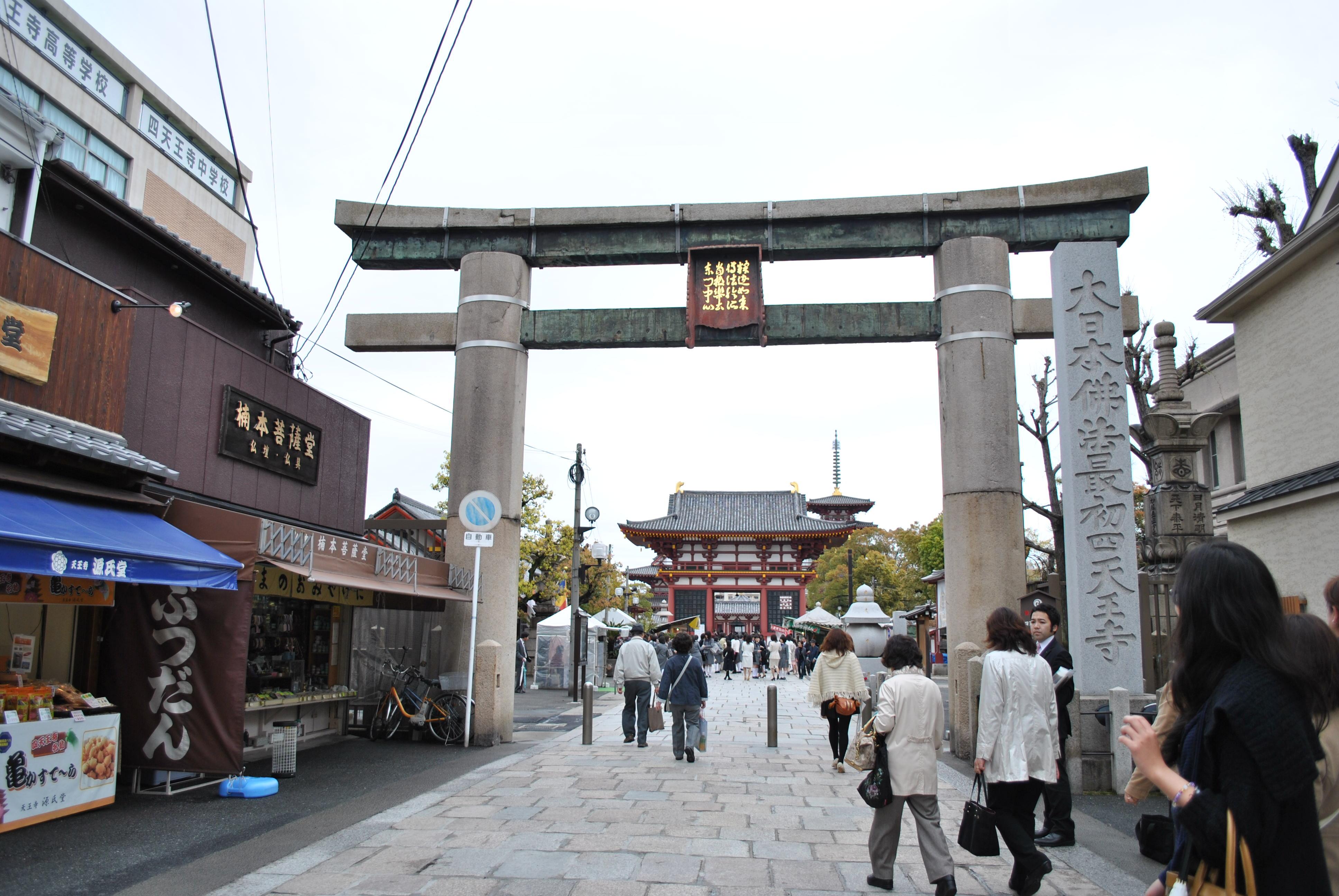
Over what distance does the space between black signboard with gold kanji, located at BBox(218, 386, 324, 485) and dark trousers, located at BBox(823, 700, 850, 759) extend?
24.1 feet

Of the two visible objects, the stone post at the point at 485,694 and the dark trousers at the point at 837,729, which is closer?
the dark trousers at the point at 837,729

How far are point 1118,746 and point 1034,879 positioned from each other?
3852 mm

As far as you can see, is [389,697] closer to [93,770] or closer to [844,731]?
[93,770]

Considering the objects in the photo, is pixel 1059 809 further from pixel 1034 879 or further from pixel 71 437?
pixel 71 437

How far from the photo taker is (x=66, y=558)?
5.87 m

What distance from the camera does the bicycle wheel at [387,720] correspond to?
11.8 metres

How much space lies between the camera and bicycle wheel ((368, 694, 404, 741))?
1176 centimetres

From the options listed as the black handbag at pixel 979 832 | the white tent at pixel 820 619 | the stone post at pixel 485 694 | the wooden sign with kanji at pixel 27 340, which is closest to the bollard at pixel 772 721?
the stone post at pixel 485 694

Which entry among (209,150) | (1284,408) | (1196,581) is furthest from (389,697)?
(209,150)

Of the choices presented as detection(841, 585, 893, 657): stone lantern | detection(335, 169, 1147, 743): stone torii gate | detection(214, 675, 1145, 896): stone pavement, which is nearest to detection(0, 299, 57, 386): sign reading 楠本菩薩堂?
detection(214, 675, 1145, 896): stone pavement

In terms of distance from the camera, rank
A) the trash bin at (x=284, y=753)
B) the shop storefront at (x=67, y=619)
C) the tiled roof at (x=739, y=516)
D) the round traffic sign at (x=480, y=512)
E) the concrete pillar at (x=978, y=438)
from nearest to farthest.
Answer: the shop storefront at (x=67, y=619) → the trash bin at (x=284, y=753) → the concrete pillar at (x=978, y=438) → the round traffic sign at (x=480, y=512) → the tiled roof at (x=739, y=516)

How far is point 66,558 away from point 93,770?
2131 millimetres

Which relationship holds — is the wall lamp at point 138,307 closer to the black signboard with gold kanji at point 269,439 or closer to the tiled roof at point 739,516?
the black signboard with gold kanji at point 269,439

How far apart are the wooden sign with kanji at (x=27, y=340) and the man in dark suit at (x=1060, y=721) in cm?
805
